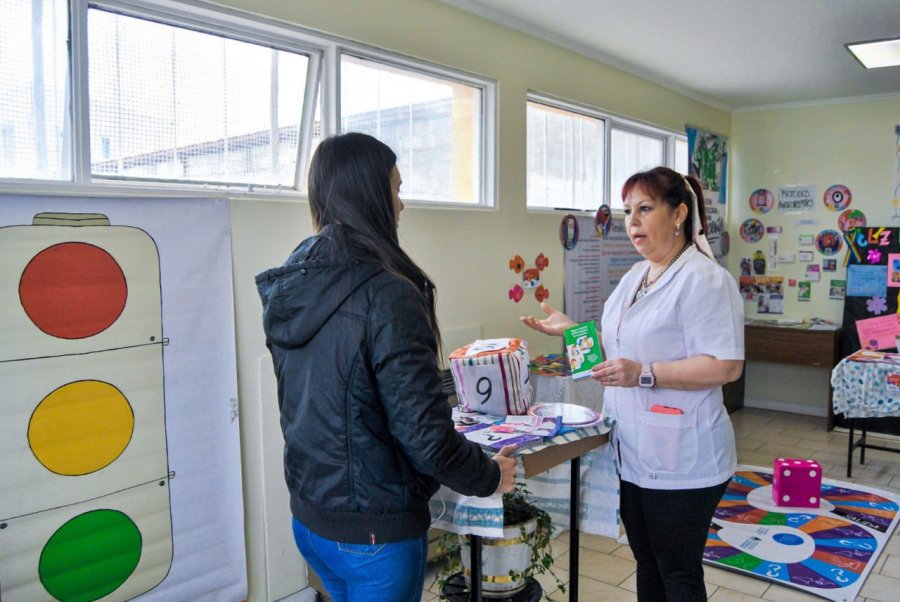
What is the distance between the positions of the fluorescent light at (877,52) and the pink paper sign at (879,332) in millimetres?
1709

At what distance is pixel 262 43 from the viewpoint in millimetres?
2617

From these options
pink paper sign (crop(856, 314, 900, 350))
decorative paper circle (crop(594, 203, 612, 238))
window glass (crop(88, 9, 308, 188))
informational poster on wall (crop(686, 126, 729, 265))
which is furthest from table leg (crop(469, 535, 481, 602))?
informational poster on wall (crop(686, 126, 729, 265))

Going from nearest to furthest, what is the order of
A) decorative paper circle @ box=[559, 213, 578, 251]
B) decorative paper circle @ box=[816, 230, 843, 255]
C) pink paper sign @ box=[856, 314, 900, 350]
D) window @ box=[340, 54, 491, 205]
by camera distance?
window @ box=[340, 54, 491, 205] → decorative paper circle @ box=[559, 213, 578, 251] → pink paper sign @ box=[856, 314, 900, 350] → decorative paper circle @ box=[816, 230, 843, 255]

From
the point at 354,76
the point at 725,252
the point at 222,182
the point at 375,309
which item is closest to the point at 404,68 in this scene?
the point at 354,76

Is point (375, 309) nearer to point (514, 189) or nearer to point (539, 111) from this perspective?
point (514, 189)

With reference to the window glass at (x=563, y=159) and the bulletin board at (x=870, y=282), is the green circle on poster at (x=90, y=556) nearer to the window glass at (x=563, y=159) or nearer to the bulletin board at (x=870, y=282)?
the window glass at (x=563, y=159)

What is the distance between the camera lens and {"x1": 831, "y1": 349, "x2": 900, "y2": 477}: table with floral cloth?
3.96 m

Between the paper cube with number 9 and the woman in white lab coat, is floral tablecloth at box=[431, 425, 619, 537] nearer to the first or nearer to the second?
the woman in white lab coat

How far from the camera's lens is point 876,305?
17.6 ft

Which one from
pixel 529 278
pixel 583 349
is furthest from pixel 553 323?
pixel 529 278

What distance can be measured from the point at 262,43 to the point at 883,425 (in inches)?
207

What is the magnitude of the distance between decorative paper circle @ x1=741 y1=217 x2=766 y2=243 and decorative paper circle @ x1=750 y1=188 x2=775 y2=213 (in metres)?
0.10

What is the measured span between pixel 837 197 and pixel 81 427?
225 inches

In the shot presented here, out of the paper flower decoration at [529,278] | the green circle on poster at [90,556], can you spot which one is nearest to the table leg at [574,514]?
the green circle on poster at [90,556]
